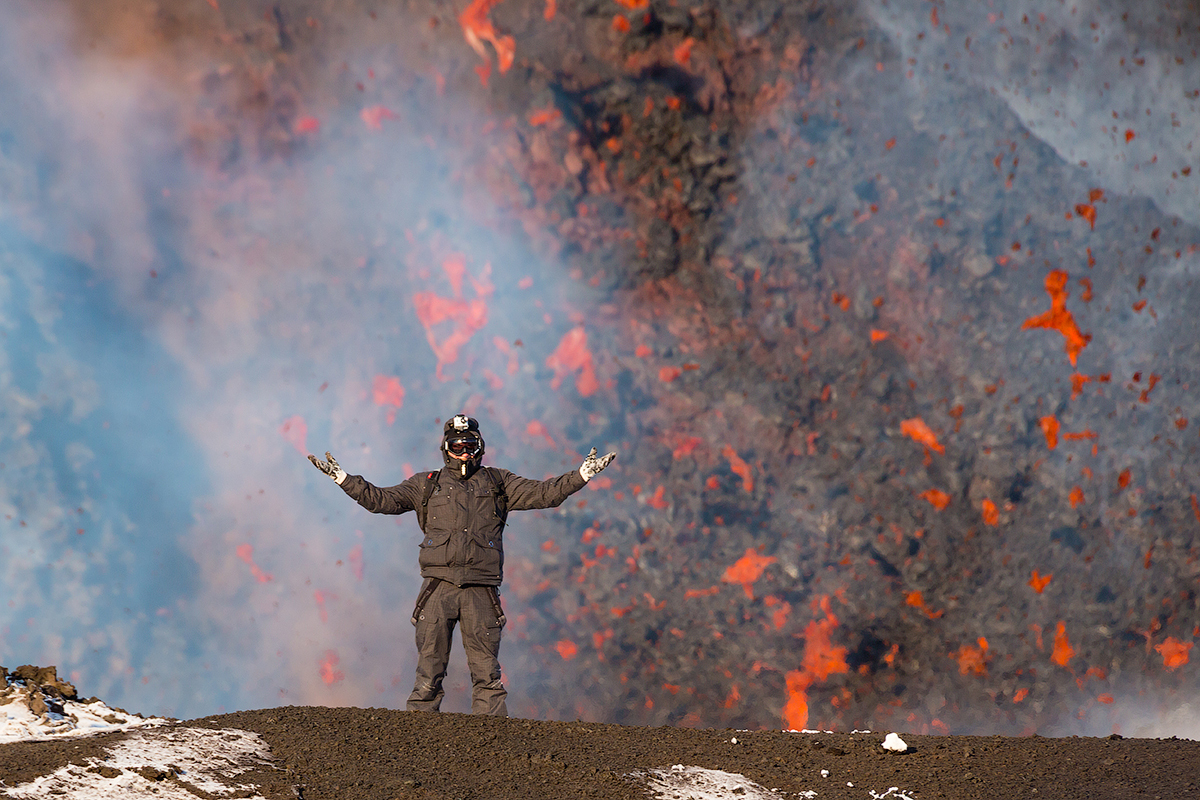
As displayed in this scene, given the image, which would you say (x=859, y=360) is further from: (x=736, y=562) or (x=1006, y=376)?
(x=736, y=562)

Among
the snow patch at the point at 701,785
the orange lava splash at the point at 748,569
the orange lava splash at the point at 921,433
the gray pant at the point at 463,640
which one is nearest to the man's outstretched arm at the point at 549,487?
the gray pant at the point at 463,640

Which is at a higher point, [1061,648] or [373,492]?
[1061,648]

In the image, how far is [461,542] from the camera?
7.07m

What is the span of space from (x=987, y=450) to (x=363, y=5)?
8765mm

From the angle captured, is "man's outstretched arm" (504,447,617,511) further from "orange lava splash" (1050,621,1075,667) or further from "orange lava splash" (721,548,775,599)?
"orange lava splash" (1050,621,1075,667)

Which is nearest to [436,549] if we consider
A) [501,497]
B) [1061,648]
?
[501,497]

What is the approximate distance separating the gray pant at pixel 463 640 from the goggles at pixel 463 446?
95 centimetres

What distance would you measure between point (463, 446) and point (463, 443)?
0.07 ft

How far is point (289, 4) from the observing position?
11.4m

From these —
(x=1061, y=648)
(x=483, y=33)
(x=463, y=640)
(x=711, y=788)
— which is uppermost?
(x=483, y=33)

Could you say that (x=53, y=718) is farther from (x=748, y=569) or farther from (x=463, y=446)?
(x=748, y=569)

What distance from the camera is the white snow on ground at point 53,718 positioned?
474 cm

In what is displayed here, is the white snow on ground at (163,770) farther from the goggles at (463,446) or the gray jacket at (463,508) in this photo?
the goggles at (463,446)

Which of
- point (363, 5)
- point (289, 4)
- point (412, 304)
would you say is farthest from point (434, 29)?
point (412, 304)
